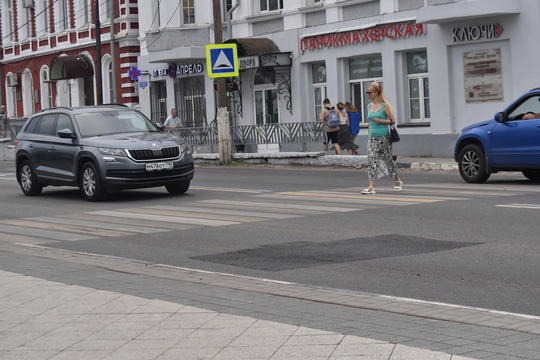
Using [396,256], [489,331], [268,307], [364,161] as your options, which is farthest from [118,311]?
[364,161]

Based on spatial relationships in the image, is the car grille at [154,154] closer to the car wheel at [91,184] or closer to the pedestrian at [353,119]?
the car wheel at [91,184]

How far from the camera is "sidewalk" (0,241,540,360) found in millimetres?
6883

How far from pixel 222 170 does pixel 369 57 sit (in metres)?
7.46

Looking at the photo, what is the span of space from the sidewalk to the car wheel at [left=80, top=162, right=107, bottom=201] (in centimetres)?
925

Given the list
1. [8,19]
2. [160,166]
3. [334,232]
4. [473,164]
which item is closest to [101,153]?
[160,166]

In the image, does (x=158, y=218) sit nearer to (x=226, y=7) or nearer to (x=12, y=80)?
(x=226, y=7)

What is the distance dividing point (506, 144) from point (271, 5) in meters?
20.5

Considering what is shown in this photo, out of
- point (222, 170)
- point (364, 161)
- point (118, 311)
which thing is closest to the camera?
point (118, 311)

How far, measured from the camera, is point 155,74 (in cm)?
4581

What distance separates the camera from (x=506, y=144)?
1986cm

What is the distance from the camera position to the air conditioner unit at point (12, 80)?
59.4m

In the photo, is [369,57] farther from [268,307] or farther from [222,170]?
[268,307]

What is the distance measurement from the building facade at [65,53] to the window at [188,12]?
294 cm

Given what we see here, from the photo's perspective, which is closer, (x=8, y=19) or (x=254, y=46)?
(x=254, y=46)
